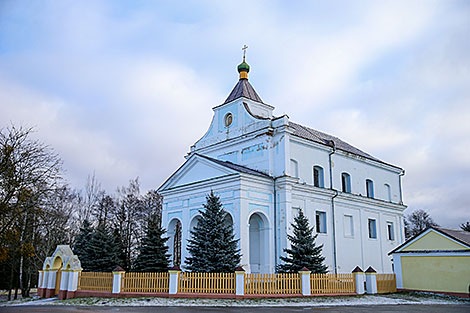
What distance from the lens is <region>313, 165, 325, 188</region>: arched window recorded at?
1009 inches

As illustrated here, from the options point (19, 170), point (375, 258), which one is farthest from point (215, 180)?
point (375, 258)

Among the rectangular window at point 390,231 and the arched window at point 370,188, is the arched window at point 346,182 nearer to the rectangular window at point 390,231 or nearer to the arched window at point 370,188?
the arched window at point 370,188

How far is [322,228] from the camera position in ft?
81.9

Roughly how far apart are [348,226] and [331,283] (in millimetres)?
10087

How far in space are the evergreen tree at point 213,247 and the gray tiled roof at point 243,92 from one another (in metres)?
9.41

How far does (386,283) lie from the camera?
20.3 m

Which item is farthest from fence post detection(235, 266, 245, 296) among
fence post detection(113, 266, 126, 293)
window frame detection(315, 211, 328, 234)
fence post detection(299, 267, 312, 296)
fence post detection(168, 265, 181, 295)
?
window frame detection(315, 211, 328, 234)

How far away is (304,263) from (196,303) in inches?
234

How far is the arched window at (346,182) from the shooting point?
27.8m

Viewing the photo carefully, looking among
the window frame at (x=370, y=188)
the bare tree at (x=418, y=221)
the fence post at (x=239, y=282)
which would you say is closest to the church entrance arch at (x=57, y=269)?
the fence post at (x=239, y=282)

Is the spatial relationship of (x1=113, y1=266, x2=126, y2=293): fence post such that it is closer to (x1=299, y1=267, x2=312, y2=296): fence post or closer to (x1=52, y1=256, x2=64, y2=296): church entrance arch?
(x1=52, y1=256, x2=64, y2=296): church entrance arch

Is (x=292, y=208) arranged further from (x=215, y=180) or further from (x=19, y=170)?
(x=19, y=170)

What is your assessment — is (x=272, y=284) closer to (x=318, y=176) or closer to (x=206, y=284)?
(x=206, y=284)

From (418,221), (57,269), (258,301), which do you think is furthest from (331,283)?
(418,221)
